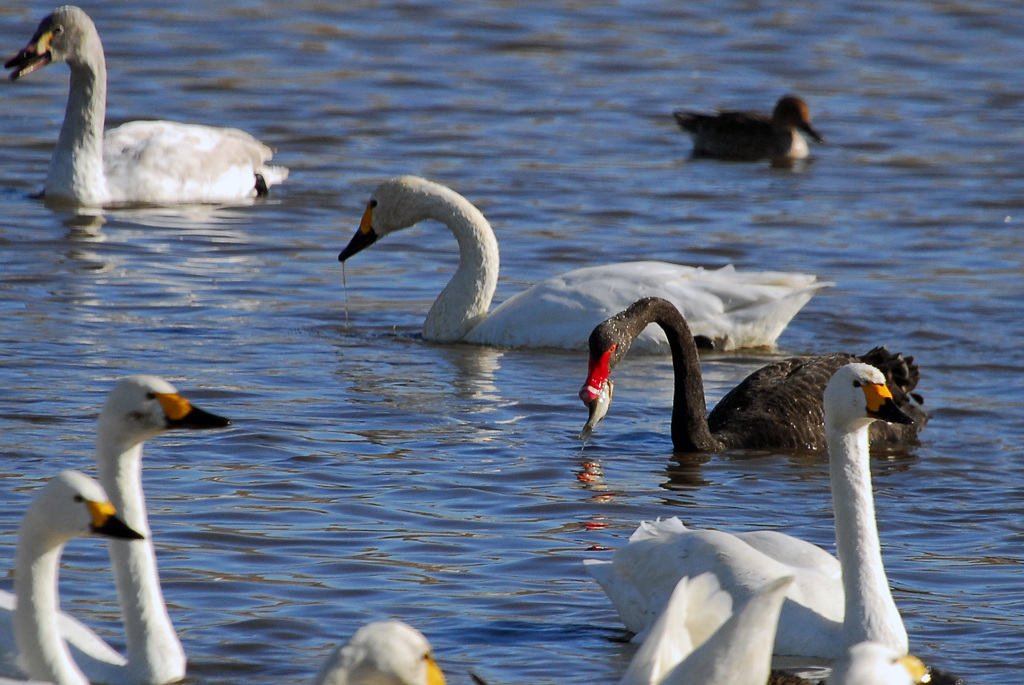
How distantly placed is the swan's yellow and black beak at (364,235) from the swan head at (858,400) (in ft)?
19.9

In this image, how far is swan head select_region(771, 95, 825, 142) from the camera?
18078mm

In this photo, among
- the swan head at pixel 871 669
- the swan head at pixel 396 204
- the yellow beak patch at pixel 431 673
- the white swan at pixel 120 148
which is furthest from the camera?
the white swan at pixel 120 148

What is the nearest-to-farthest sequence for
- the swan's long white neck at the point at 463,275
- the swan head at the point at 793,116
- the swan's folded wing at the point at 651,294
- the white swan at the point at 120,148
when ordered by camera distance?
the swan's folded wing at the point at 651,294 < the swan's long white neck at the point at 463,275 < the white swan at the point at 120,148 < the swan head at the point at 793,116

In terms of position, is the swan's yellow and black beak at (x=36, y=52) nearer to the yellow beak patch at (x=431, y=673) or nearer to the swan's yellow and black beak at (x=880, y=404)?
the swan's yellow and black beak at (x=880, y=404)

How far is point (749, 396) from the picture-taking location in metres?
9.41

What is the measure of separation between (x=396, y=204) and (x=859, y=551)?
6.46 meters

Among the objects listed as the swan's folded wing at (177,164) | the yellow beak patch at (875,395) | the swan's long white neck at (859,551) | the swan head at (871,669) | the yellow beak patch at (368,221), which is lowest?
the swan's folded wing at (177,164)

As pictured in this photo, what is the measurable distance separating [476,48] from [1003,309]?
10.9m

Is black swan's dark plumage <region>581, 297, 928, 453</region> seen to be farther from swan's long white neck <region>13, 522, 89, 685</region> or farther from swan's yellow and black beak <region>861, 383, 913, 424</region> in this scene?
swan's long white neck <region>13, 522, 89, 685</region>

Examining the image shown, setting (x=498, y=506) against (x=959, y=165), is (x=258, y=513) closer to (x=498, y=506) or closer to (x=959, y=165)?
(x=498, y=506)

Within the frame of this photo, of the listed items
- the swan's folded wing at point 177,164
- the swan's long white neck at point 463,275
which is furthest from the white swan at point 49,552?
the swan's folded wing at point 177,164

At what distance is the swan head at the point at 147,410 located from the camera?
17.7ft

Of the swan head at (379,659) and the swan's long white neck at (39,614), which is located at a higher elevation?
the swan head at (379,659)

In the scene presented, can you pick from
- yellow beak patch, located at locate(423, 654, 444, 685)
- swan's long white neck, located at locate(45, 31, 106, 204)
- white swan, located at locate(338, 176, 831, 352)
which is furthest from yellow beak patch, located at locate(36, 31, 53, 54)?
yellow beak patch, located at locate(423, 654, 444, 685)
